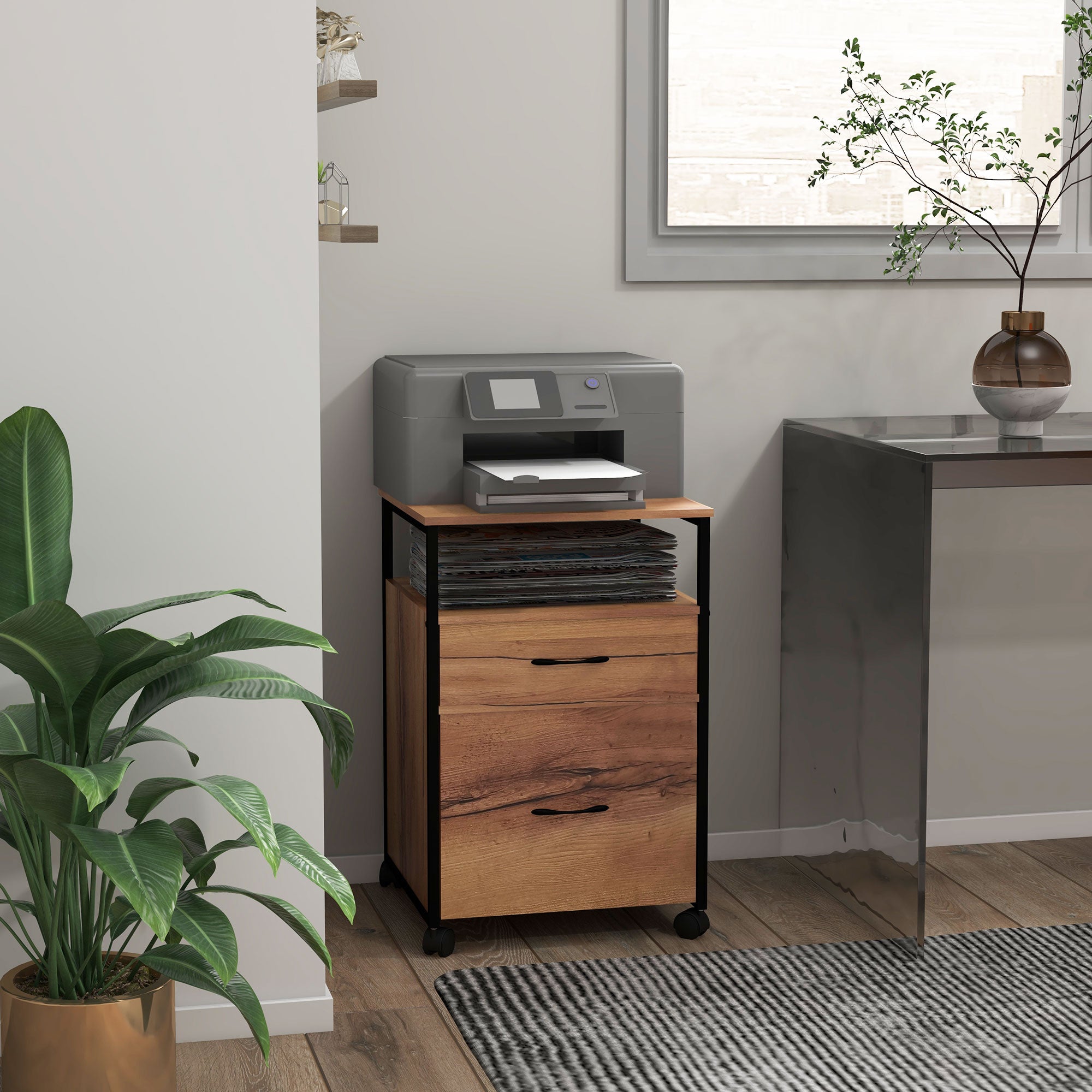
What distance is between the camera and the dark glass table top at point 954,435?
2553 millimetres

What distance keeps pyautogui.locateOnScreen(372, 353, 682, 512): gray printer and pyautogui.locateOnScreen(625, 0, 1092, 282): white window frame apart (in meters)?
0.38

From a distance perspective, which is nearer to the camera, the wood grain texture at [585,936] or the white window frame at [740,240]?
the wood grain texture at [585,936]

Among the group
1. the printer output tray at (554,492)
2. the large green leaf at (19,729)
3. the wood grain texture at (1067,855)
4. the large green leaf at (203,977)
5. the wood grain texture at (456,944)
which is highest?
the printer output tray at (554,492)

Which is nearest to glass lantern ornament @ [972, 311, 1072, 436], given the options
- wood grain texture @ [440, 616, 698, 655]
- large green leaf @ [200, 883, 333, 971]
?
wood grain texture @ [440, 616, 698, 655]

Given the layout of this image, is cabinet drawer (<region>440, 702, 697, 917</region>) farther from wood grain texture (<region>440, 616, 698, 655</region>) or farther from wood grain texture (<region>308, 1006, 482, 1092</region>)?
wood grain texture (<region>308, 1006, 482, 1092</region>)

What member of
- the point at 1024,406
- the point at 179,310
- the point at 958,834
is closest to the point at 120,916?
the point at 179,310

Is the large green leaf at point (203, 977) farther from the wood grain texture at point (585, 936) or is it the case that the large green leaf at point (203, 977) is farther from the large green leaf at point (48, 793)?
the wood grain texture at point (585, 936)

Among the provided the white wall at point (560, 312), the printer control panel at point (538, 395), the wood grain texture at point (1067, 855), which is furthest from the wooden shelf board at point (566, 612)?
the wood grain texture at point (1067, 855)

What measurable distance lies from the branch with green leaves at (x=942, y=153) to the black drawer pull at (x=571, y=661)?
1082mm

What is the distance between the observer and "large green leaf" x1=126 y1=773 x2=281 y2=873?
5.60ft

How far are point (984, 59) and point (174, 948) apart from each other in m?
2.51

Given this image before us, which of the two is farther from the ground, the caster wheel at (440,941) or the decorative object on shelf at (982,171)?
the decorative object on shelf at (982,171)

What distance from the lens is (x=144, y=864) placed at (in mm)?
1676

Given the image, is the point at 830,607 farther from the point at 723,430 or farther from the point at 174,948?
the point at 174,948
